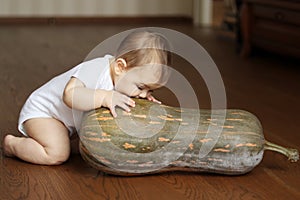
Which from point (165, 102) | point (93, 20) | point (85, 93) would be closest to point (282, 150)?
point (85, 93)

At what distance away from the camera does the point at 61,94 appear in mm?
1771

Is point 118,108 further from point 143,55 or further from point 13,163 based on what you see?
point 13,163

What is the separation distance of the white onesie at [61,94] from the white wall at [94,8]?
4328mm

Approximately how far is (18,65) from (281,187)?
2.33 metres

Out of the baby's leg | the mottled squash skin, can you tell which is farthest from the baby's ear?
the baby's leg

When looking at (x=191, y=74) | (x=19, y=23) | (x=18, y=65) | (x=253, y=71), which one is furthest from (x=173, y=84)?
(x=19, y=23)

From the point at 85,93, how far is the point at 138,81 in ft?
0.47

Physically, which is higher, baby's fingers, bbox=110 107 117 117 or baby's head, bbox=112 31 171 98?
baby's head, bbox=112 31 171 98

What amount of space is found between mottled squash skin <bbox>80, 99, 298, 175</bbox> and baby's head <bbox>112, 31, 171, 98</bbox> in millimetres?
56

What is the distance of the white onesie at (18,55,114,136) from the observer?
170 cm

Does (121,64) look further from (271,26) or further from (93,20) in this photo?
(93,20)

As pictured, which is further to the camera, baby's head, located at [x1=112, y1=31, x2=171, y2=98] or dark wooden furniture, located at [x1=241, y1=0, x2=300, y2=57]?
dark wooden furniture, located at [x1=241, y1=0, x2=300, y2=57]

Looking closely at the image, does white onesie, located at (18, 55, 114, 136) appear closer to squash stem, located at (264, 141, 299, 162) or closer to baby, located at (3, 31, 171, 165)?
baby, located at (3, 31, 171, 165)

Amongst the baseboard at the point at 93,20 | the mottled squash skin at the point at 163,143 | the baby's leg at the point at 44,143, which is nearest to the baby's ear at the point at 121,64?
the mottled squash skin at the point at 163,143
